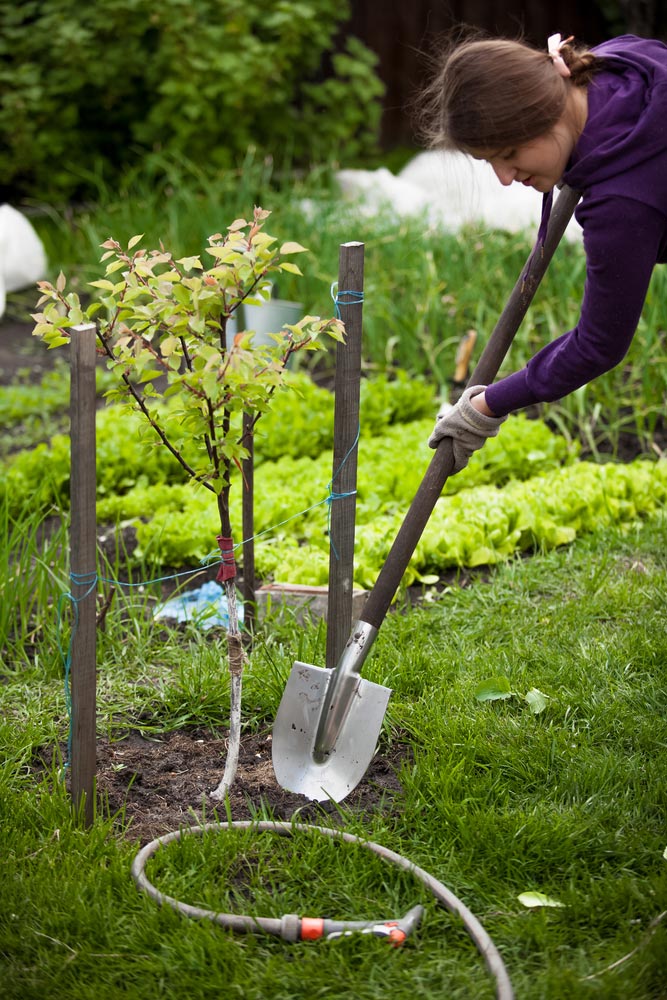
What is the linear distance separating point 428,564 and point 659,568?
0.77 meters

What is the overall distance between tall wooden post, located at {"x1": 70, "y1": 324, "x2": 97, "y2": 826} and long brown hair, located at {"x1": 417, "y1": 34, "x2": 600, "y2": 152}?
33.5 inches

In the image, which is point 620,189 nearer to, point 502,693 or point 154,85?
point 502,693

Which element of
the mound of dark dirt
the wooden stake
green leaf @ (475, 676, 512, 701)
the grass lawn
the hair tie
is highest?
the hair tie

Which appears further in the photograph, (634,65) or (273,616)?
(273,616)

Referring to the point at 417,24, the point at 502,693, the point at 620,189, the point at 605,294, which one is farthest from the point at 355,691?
the point at 417,24

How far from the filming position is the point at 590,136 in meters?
2.13

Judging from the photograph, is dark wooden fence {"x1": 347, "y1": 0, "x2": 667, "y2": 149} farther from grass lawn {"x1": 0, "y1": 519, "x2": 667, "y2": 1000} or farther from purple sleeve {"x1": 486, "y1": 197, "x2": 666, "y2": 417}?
purple sleeve {"x1": 486, "y1": 197, "x2": 666, "y2": 417}

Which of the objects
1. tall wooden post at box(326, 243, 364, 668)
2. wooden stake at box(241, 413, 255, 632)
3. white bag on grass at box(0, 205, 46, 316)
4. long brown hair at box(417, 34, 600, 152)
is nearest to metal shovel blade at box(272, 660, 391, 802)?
tall wooden post at box(326, 243, 364, 668)

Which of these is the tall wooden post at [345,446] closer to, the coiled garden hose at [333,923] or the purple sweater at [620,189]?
the purple sweater at [620,189]

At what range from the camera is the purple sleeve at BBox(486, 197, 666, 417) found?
2.09 metres

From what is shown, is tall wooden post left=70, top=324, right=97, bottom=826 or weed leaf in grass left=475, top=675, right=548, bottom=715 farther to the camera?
weed leaf in grass left=475, top=675, right=548, bottom=715

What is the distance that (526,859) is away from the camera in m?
2.28

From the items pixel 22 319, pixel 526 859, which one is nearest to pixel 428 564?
pixel 526 859

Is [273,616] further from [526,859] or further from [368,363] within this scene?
[368,363]
